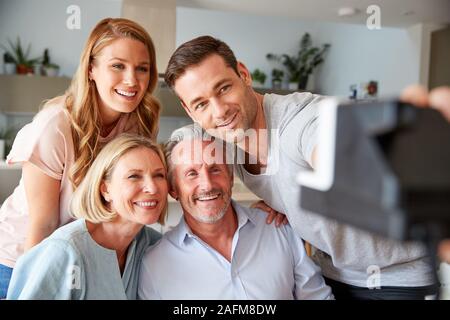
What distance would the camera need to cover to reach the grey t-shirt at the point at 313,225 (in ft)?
2.56

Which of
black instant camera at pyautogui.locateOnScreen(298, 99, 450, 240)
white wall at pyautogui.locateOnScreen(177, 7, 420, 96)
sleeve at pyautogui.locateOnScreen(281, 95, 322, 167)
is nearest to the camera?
black instant camera at pyautogui.locateOnScreen(298, 99, 450, 240)

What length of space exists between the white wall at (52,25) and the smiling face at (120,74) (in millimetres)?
48

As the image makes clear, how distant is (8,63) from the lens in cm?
77

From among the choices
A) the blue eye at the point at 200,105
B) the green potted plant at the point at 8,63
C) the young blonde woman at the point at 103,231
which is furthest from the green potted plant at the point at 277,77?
the green potted plant at the point at 8,63

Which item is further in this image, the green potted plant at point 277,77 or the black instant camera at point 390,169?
the green potted plant at point 277,77

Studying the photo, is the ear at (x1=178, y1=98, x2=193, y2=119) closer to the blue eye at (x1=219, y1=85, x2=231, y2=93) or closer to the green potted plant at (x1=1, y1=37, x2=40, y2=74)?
the blue eye at (x1=219, y1=85, x2=231, y2=93)

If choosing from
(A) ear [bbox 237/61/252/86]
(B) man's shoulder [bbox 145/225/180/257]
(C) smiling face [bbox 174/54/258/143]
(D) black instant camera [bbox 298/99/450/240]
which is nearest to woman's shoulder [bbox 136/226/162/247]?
(B) man's shoulder [bbox 145/225/180/257]

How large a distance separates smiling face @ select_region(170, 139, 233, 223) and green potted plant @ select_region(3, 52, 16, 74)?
32 centimetres

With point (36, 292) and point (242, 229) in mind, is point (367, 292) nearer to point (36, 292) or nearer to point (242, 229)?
point (242, 229)

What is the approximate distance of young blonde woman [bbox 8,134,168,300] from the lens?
0.75 m

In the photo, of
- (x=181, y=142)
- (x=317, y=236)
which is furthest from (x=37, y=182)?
(x=317, y=236)

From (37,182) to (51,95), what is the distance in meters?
0.16

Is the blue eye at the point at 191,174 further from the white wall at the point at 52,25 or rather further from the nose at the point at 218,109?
the white wall at the point at 52,25
